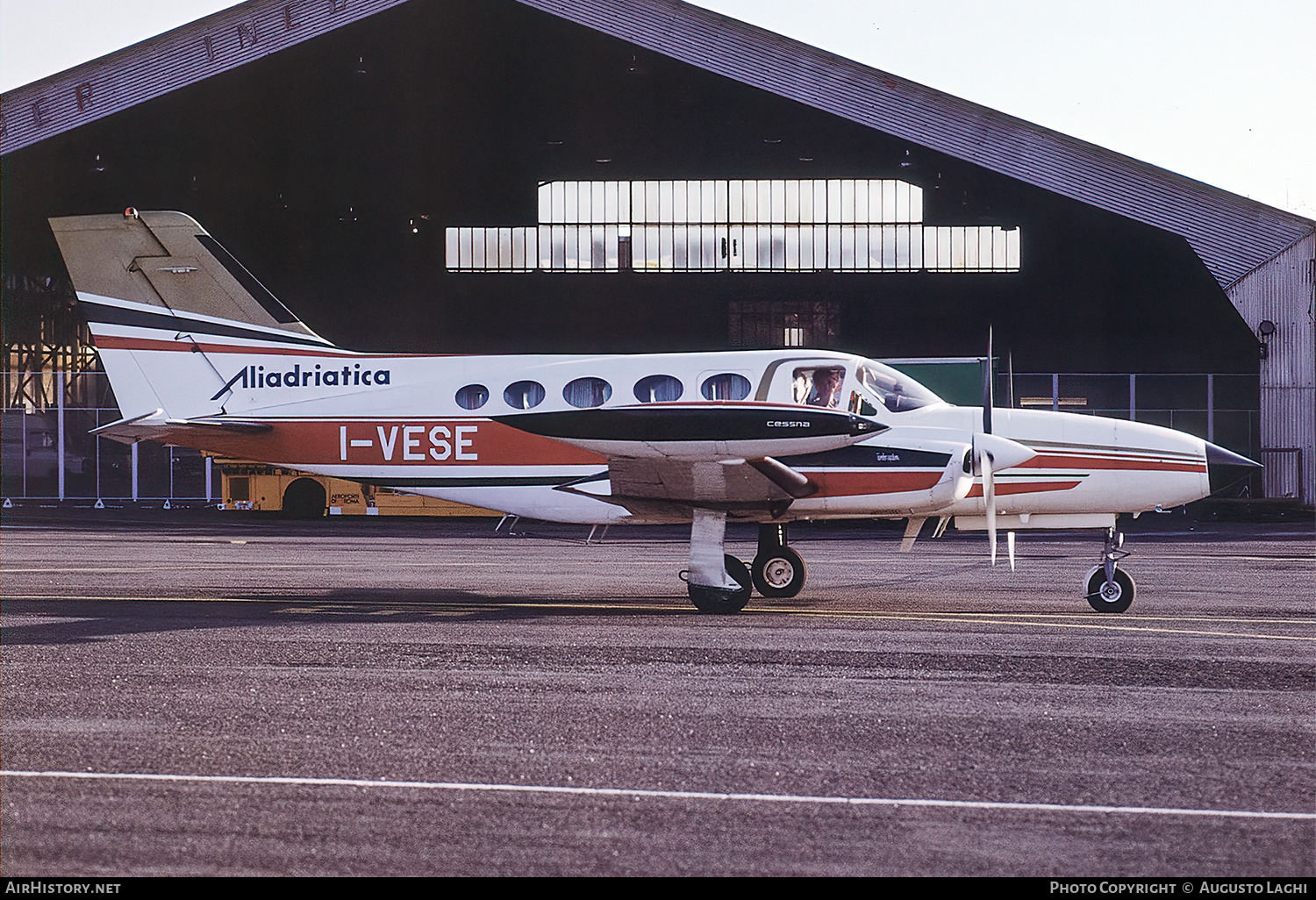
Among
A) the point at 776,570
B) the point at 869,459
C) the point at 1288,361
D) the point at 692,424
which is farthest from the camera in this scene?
the point at 1288,361

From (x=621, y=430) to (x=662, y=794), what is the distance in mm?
6144

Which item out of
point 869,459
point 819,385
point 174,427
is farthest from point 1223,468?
point 174,427

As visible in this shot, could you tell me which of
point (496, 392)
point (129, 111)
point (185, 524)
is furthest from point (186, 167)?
point (496, 392)

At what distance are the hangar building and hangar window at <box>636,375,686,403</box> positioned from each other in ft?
71.8

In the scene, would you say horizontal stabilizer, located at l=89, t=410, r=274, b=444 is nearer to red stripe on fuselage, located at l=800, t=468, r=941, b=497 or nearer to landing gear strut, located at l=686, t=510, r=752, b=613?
landing gear strut, located at l=686, t=510, r=752, b=613

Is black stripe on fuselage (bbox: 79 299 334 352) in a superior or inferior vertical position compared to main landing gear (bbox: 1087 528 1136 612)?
superior

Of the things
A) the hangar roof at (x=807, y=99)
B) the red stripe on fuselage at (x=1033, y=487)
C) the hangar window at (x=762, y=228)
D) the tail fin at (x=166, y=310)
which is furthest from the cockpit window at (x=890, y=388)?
the hangar window at (x=762, y=228)

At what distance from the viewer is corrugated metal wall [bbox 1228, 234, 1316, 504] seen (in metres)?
32.0

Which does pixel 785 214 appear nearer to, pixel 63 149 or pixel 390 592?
pixel 63 149

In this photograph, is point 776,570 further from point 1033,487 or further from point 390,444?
point 390,444

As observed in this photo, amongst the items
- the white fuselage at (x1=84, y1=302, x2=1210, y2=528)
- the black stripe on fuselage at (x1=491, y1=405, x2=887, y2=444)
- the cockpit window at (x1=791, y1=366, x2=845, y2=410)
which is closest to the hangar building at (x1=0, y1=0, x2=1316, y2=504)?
the white fuselage at (x1=84, y1=302, x2=1210, y2=528)

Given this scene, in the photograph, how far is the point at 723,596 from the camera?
1199cm

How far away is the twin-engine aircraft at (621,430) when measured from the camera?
11859 millimetres

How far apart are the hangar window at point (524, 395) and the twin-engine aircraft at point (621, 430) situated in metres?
0.02
